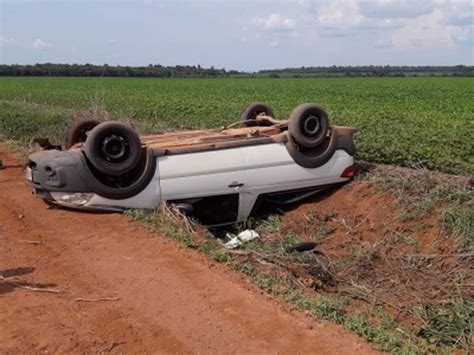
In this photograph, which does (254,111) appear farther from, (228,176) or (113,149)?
(113,149)

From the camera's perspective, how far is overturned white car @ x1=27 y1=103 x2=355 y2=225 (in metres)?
7.15

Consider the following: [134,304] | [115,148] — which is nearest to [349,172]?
[115,148]

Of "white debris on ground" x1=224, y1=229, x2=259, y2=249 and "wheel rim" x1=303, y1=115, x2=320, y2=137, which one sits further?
"wheel rim" x1=303, y1=115, x2=320, y2=137

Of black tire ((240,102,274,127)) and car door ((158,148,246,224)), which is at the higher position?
black tire ((240,102,274,127))

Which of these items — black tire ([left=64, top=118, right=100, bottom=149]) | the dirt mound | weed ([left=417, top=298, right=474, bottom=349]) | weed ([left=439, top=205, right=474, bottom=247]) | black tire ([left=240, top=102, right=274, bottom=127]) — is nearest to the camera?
weed ([left=417, top=298, right=474, bottom=349])

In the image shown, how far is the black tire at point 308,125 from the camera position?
8.02 meters

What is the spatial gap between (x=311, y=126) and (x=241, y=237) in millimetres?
1820

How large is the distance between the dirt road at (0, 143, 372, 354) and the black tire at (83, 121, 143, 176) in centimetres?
92

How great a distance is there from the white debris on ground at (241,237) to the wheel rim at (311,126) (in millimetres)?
1484

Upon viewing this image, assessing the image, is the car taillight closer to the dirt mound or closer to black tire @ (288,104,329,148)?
the dirt mound

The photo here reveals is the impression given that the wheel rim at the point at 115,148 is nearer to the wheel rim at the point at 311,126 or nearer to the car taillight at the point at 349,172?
the wheel rim at the point at 311,126

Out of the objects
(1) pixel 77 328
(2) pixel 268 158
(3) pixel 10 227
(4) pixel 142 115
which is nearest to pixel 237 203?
(2) pixel 268 158

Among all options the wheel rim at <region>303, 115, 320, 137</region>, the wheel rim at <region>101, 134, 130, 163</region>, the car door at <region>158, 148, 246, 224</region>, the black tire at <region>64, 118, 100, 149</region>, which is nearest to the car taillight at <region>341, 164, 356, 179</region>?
the wheel rim at <region>303, 115, 320, 137</region>

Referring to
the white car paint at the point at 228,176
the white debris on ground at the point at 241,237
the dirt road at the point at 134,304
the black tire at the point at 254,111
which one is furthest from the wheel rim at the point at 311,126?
the dirt road at the point at 134,304
